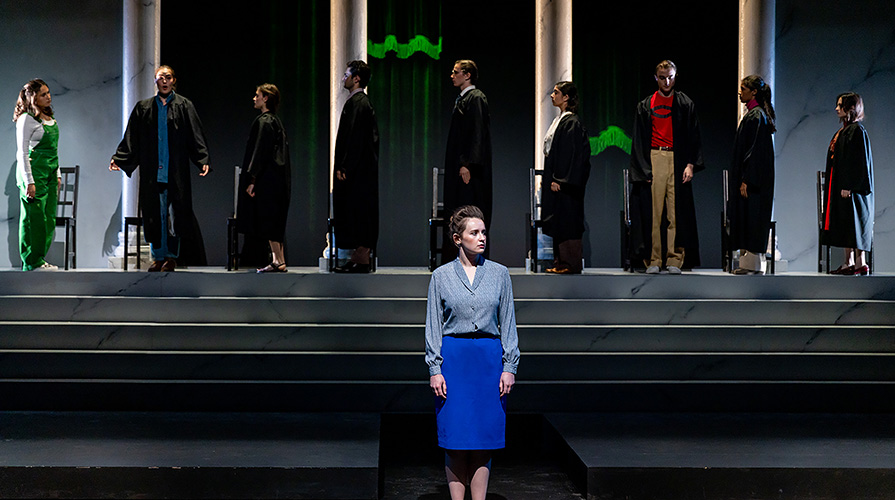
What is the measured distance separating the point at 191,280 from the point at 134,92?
9.49ft

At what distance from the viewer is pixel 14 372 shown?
5.65 metres

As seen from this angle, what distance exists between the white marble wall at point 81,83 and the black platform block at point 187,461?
4.16m

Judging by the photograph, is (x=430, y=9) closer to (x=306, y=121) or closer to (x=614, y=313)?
(x=306, y=121)

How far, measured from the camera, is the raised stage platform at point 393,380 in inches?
161

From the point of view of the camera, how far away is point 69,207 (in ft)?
28.2

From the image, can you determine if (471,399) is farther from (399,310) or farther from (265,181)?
(265,181)

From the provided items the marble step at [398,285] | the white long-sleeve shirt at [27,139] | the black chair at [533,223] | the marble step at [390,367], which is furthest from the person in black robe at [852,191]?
the white long-sleeve shirt at [27,139]

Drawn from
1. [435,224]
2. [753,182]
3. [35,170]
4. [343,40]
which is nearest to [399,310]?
[435,224]

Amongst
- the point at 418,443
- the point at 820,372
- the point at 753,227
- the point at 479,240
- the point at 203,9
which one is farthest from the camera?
the point at 203,9

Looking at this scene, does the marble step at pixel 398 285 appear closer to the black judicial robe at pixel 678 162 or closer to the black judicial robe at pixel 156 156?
the black judicial robe at pixel 156 156

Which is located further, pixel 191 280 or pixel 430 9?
pixel 430 9

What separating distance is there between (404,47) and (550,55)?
5.13 ft

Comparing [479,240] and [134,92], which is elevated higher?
[134,92]

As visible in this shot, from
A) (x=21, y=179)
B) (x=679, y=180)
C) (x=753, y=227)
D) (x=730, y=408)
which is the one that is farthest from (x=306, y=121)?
(x=730, y=408)
